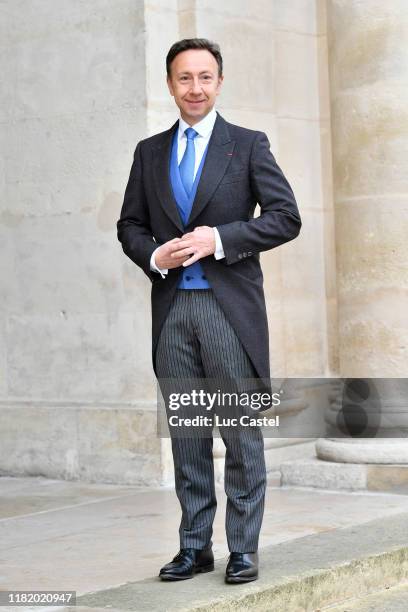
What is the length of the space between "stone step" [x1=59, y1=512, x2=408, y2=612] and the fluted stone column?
146 cm

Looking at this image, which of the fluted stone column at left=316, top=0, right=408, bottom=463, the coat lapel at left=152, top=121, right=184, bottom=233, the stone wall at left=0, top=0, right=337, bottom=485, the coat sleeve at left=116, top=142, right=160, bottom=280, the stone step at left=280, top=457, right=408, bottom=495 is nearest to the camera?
the coat lapel at left=152, top=121, right=184, bottom=233

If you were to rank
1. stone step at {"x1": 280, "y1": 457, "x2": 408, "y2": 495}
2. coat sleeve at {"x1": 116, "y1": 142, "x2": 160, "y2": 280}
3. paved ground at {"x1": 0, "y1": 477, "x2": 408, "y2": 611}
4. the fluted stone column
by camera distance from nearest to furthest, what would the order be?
coat sleeve at {"x1": 116, "y1": 142, "x2": 160, "y2": 280}, paved ground at {"x1": 0, "y1": 477, "x2": 408, "y2": 611}, stone step at {"x1": 280, "y1": 457, "x2": 408, "y2": 495}, the fluted stone column

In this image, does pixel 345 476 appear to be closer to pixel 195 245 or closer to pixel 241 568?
pixel 241 568

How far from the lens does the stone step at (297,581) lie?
180 inches

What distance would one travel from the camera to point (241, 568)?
4777 millimetres

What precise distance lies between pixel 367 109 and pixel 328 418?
174 centimetres

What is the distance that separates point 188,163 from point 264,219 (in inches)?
14.3

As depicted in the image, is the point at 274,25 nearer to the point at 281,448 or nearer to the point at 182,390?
the point at 281,448

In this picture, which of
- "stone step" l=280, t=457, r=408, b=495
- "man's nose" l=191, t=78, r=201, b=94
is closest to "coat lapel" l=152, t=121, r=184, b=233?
"man's nose" l=191, t=78, r=201, b=94

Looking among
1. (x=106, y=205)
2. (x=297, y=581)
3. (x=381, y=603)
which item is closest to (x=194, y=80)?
(x=297, y=581)

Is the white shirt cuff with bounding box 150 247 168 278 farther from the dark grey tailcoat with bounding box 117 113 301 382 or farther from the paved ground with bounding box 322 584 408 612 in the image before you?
the paved ground with bounding box 322 584 408 612

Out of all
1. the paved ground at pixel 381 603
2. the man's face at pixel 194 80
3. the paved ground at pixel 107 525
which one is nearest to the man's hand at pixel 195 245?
the man's face at pixel 194 80

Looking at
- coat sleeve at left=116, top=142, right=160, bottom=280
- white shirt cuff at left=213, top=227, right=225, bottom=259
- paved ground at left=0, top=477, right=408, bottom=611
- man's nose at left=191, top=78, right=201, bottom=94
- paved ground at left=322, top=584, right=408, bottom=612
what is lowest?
paved ground at left=322, top=584, right=408, bottom=612

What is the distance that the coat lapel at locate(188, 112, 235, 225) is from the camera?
4750mm
